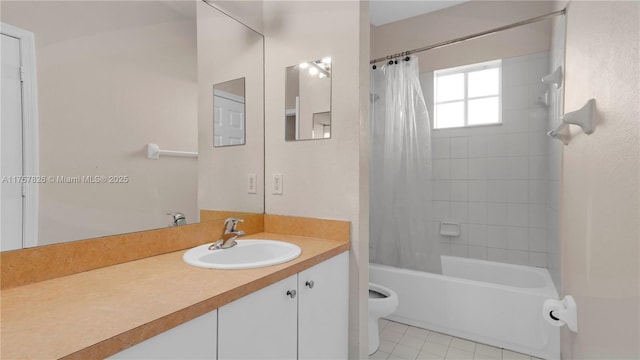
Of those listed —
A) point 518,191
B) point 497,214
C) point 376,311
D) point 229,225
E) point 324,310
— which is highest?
point 518,191

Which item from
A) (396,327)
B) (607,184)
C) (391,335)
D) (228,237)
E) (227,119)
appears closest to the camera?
(607,184)

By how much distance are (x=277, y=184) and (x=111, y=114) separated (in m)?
0.85

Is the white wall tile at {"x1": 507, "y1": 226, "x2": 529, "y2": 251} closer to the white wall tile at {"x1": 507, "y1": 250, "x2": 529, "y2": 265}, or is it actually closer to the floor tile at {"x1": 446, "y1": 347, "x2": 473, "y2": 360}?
the white wall tile at {"x1": 507, "y1": 250, "x2": 529, "y2": 265}

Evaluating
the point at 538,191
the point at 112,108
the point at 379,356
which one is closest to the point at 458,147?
the point at 538,191

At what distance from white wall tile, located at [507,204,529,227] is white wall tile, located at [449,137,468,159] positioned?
60 cm

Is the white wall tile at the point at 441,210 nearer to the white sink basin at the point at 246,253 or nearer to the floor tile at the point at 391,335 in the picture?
the floor tile at the point at 391,335

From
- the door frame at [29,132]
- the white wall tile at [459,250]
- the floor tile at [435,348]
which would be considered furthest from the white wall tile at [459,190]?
the door frame at [29,132]

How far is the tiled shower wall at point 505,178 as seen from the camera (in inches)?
100

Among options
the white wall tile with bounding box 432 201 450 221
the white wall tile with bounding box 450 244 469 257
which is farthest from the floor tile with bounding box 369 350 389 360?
the white wall tile with bounding box 432 201 450 221

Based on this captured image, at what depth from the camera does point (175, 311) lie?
0.70 meters

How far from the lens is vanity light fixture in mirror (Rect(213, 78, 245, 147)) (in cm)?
160

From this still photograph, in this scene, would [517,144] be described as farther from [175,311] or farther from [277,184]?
[175,311]

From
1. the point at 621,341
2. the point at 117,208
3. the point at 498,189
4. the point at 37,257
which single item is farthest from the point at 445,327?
the point at 37,257

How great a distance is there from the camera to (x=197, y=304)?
75cm
